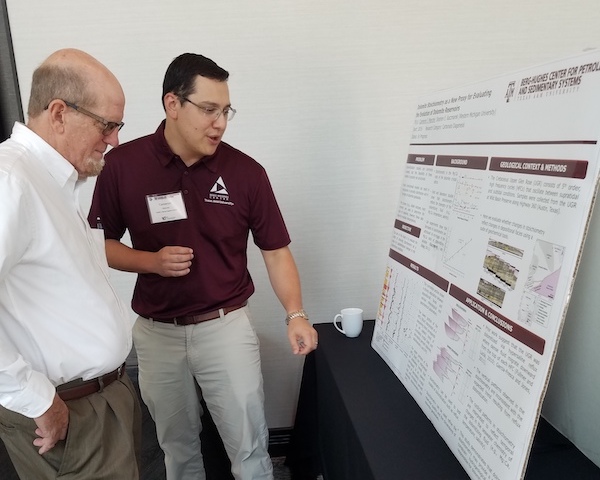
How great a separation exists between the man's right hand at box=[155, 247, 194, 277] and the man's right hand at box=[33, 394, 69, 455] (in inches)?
18.7

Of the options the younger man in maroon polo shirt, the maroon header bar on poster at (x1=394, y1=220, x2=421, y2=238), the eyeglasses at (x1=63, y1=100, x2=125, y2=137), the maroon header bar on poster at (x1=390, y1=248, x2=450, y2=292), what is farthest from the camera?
the younger man in maroon polo shirt

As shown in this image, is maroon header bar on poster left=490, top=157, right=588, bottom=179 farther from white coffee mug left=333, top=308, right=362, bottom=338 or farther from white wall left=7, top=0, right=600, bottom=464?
white wall left=7, top=0, right=600, bottom=464

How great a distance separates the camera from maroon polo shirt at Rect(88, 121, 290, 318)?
1.51 meters

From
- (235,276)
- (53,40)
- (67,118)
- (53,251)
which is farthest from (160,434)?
(53,40)

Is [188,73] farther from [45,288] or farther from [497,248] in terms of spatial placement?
[497,248]

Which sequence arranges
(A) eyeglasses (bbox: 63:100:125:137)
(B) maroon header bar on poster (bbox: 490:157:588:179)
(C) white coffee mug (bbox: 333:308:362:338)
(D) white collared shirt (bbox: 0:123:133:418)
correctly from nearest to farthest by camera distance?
(B) maroon header bar on poster (bbox: 490:157:588:179), (D) white collared shirt (bbox: 0:123:133:418), (A) eyeglasses (bbox: 63:100:125:137), (C) white coffee mug (bbox: 333:308:362:338)

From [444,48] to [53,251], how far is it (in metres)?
1.59

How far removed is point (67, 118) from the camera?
40.8 inches

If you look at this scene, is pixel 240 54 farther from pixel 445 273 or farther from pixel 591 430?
pixel 591 430

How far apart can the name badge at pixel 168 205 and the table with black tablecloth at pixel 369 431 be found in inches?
26.5

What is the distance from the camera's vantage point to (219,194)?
60.5 inches

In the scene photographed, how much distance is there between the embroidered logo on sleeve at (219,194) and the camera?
1531 mm

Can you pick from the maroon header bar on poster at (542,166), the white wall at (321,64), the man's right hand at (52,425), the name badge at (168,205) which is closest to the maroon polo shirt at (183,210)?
the name badge at (168,205)

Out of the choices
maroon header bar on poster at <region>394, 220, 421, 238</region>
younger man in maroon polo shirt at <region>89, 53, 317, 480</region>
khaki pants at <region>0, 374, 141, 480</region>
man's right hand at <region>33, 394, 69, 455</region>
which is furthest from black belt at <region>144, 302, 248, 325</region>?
maroon header bar on poster at <region>394, 220, 421, 238</region>
